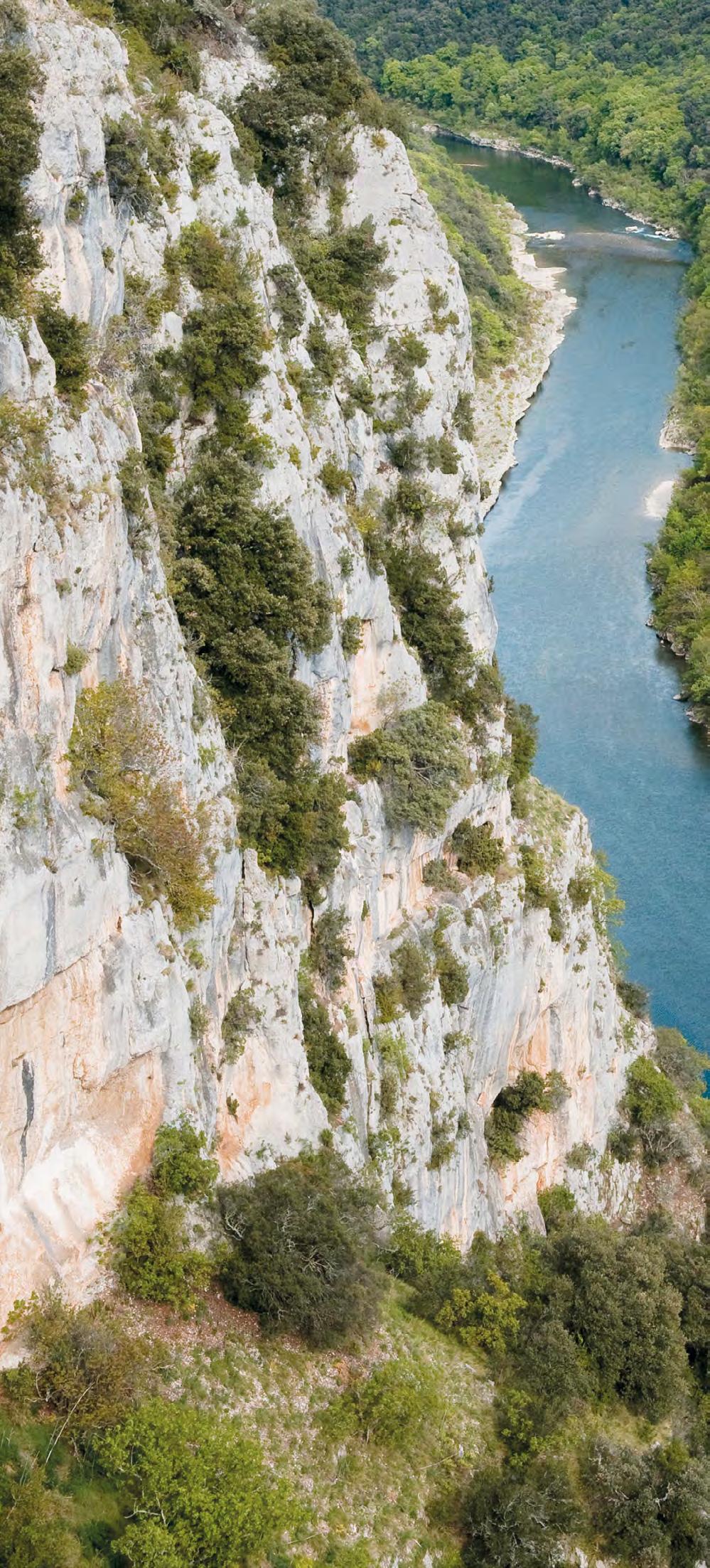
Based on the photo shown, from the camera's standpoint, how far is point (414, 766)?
86.3ft

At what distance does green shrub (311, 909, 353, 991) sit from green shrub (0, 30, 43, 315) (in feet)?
36.6

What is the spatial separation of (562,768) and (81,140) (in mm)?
31340

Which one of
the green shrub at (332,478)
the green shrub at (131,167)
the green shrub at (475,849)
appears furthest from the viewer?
the green shrub at (475,849)

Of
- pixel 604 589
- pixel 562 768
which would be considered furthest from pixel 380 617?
pixel 604 589

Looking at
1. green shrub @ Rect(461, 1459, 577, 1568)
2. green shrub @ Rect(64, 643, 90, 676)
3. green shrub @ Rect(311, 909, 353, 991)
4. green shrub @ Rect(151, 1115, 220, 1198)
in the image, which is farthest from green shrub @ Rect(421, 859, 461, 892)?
green shrub @ Rect(64, 643, 90, 676)

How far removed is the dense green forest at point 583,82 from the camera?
101562 mm

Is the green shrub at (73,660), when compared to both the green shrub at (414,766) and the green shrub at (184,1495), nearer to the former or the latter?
the green shrub at (184,1495)

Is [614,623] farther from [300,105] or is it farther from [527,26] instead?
[527,26]

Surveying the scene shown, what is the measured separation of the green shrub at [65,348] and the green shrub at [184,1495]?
11.9 m

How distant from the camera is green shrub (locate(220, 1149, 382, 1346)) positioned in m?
18.4

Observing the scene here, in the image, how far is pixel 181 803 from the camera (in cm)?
1856

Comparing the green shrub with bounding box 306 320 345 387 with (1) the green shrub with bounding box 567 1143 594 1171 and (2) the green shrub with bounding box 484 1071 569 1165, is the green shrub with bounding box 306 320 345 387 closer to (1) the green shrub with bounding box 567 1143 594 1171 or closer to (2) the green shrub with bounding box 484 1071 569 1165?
(2) the green shrub with bounding box 484 1071 569 1165

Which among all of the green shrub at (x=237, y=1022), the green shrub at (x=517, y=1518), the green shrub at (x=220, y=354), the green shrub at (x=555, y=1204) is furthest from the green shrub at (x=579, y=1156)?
the green shrub at (x=220, y=354)

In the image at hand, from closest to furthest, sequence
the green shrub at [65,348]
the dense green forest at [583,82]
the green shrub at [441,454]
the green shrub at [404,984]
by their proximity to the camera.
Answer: the green shrub at [65,348] → the green shrub at [404,984] → the green shrub at [441,454] → the dense green forest at [583,82]
